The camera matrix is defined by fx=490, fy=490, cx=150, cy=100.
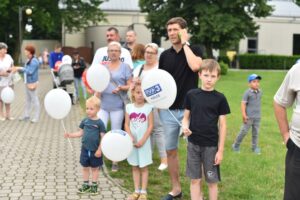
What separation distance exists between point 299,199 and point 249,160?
14.6ft

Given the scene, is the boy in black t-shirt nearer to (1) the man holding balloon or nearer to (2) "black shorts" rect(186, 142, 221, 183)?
(2) "black shorts" rect(186, 142, 221, 183)

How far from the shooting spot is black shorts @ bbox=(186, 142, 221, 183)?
4755 mm

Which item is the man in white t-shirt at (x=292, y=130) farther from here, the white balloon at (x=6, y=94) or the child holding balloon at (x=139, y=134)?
the white balloon at (x=6, y=94)

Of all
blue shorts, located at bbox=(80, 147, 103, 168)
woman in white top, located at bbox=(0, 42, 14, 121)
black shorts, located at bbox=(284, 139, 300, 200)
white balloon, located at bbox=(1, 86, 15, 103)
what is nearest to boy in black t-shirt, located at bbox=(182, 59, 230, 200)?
black shorts, located at bbox=(284, 139, 300, 200)

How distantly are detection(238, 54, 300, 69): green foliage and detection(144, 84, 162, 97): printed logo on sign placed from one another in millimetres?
41512

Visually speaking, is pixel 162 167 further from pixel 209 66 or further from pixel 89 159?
pixel 209 66

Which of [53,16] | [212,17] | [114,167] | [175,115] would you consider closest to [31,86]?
[114,167]

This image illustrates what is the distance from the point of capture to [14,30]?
42.4m

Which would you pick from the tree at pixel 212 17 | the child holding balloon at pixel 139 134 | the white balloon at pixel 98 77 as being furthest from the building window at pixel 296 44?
the child holding balloon at pixel 139 134

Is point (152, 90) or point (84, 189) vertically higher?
point (152, 90)

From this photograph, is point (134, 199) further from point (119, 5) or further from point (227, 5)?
point (119, 5)

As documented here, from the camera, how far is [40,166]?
7398 millimetres

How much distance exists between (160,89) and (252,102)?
3.34 metres

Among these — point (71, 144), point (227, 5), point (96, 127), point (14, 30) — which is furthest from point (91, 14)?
point (96, 127)
